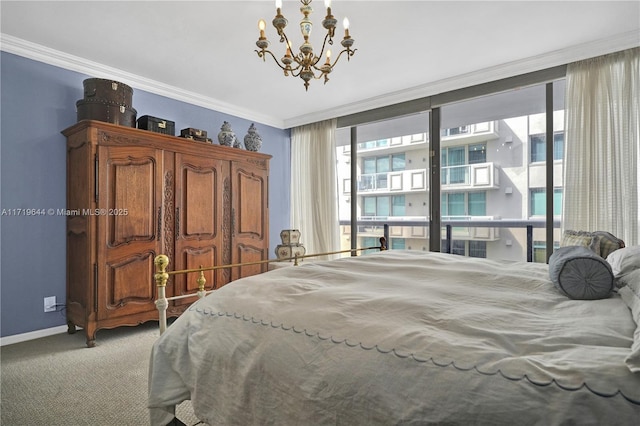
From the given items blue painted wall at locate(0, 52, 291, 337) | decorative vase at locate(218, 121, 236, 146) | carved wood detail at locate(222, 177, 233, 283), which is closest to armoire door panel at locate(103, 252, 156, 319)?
blue painted wall at locate(0, 52, 291, 337)

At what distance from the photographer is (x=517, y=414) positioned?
0.69 m

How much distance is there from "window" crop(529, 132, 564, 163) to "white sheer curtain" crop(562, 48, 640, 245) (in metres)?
0.19

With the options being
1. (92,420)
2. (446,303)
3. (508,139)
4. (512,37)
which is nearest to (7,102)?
(92,420)

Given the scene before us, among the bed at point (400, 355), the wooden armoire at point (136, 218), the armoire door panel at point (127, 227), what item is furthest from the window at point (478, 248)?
the armoire door panel at point (127, 227)

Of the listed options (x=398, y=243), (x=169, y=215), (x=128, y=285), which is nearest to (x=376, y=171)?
(x=398, y=243)

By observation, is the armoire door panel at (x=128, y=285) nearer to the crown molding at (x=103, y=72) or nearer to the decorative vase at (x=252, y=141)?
the decorative vase at (x=252, y=141)

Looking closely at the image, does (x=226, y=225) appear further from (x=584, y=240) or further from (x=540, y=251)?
(x=540, y=251)

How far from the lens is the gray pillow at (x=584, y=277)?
129 cm

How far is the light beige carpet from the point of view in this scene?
179cm

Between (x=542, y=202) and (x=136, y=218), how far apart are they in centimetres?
397

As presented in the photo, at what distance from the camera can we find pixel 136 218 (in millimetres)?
3072

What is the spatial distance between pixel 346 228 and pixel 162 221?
262 centimetres

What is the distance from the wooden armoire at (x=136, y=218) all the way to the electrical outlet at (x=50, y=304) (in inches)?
6.3

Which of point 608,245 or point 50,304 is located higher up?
point 608,245
